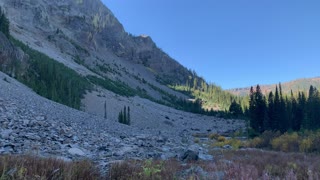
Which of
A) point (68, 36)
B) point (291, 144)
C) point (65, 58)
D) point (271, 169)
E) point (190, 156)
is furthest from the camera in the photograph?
point (68, 36)

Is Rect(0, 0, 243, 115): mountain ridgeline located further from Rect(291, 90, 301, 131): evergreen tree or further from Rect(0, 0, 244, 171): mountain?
Rect(291, 90, 301, 131): evergreen tree

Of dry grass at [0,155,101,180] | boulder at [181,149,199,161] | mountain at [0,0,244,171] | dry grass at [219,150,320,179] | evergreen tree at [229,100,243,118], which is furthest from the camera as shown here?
evergreen tree at [229,100,243,118]

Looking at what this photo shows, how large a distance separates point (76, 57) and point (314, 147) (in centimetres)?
11845

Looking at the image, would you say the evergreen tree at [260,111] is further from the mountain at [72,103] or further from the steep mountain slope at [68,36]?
the steep mountain slope at [68,36]

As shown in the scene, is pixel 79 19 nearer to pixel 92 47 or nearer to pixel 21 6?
pixel 92 47

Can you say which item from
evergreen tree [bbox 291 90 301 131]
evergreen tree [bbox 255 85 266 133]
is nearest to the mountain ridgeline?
evergreen tree [bbox 255 85 266 133]

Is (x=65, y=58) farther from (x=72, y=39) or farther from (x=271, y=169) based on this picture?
(x=271, y=169)

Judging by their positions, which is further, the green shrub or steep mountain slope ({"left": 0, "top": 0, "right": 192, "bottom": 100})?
steep mountain slope ({"left": 0, "top": 0, "right": 192, "bottom": 100})

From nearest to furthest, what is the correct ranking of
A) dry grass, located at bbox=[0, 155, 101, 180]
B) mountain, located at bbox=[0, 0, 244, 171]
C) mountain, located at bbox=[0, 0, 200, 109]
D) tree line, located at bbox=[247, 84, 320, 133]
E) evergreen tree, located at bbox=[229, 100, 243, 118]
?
dry grass, located at bbox=[0, 155, 101, 180], mountain, located at bbox=[0, 0, 244, 171], tree line, located at bbox=[247, 84, 320, 133], mountain, located at bbox=[0, 0, 200, 109], evergreen tree, located at bbox=[229, 100, 243, 118]

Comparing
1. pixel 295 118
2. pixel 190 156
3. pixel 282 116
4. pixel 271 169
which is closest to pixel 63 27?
pixel 282 116

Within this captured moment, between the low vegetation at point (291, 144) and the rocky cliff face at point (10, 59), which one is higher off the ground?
the rocky cliff face at point (10, 59)

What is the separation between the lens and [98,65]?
14538 cm

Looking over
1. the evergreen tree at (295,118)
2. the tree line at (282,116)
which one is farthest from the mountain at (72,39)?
the evergreen tree at (295,118)

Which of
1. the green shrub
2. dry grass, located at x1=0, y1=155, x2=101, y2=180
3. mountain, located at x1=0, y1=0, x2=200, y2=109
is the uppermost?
mountain, located at x1=0, y1=0, x2=200, y2=109
